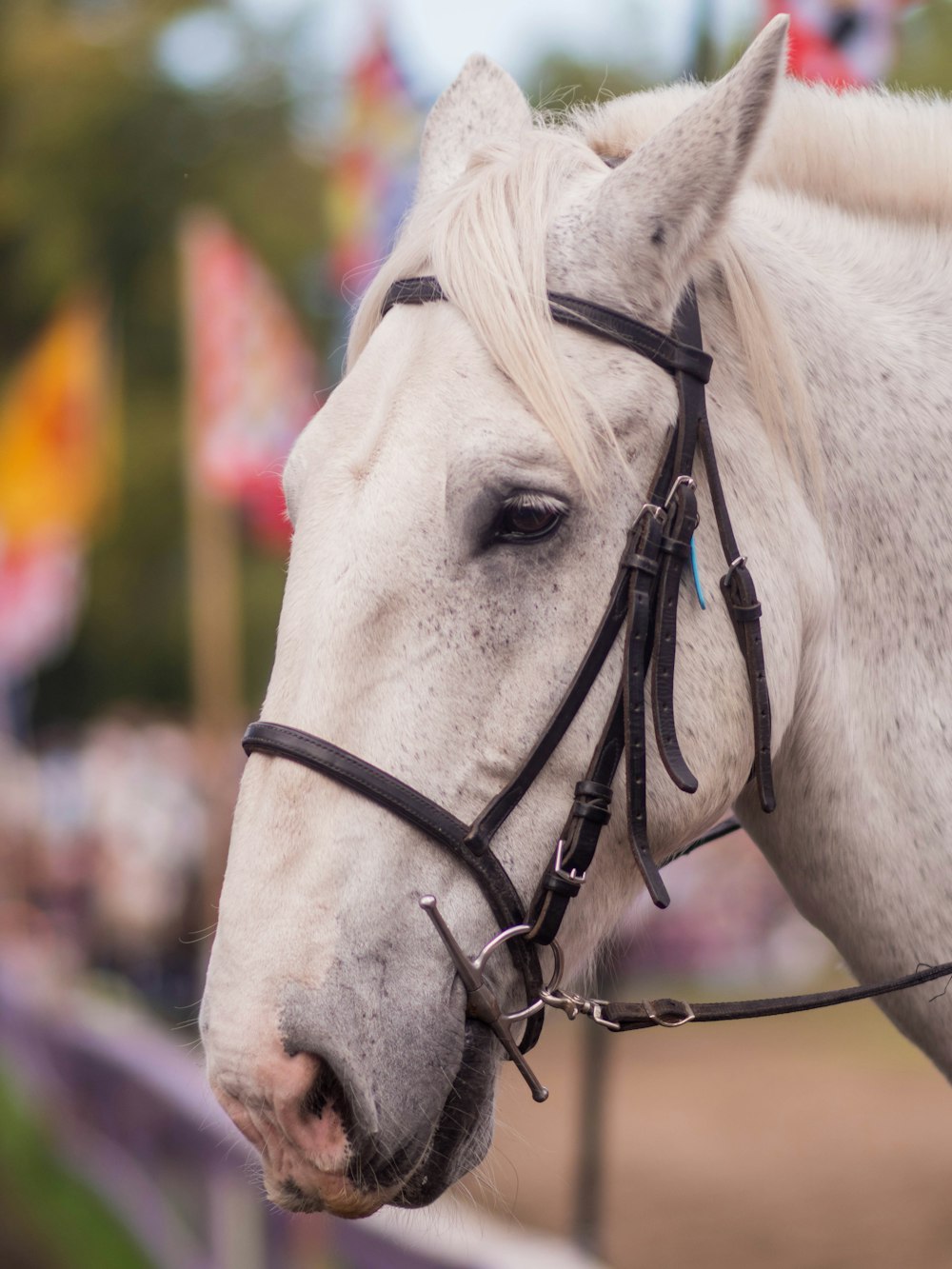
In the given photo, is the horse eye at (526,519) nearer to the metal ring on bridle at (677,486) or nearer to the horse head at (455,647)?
the horse head at (455,647)

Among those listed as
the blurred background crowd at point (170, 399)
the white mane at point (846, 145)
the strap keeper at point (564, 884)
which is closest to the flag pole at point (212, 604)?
the blurred background crowd at point (170, 399)

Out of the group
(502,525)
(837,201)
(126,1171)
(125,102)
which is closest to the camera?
(502,525)

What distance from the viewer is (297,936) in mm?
1777

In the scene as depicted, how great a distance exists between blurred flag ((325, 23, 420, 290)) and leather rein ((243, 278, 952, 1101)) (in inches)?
249

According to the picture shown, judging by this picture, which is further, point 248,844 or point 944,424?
point 944,424

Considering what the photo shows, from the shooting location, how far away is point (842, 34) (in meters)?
4.75

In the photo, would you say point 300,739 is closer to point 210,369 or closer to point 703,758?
point 703,758

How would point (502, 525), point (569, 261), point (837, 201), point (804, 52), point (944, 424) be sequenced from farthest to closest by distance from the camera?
1. point (804, 52)
2. point (837, 201)
3. point (944, 424)
4. point (569, 261)
5. point (502, 525)

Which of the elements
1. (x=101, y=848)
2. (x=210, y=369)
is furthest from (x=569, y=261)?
(x=101, y=848)

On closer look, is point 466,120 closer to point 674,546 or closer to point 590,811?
point 674,546

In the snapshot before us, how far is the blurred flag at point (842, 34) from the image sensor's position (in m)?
4.68

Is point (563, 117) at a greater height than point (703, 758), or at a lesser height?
greater

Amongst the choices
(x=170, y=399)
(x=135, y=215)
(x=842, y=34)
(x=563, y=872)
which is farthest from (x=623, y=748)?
(x=135, y=215)

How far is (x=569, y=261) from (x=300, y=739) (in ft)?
2.79
